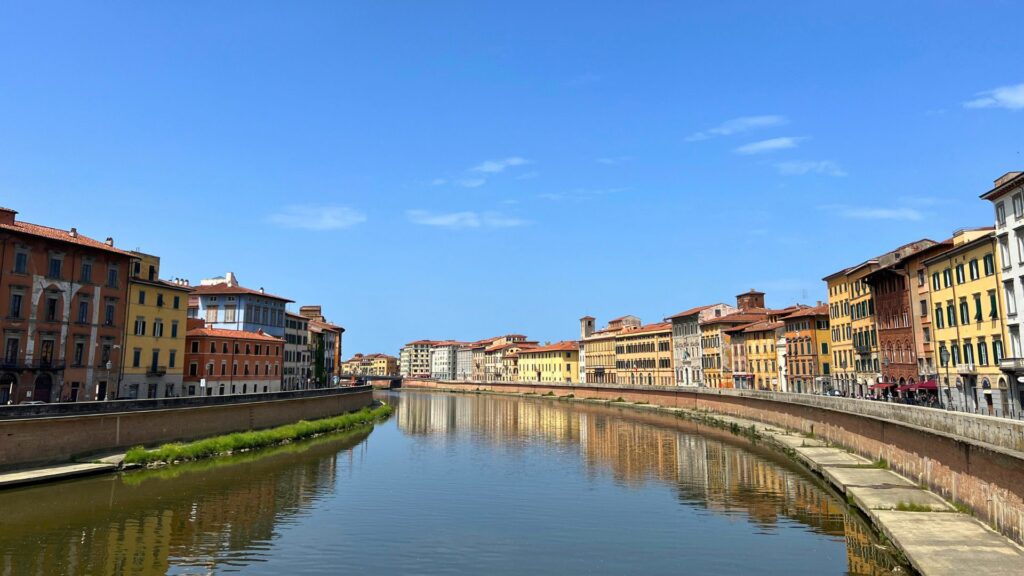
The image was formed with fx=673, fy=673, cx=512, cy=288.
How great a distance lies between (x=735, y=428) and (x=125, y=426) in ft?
170

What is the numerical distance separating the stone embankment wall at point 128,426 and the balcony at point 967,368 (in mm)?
54253

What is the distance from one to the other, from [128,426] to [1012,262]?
55.5m

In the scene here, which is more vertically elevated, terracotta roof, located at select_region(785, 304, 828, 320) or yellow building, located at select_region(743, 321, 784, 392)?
terracotta roof, located at select_region(785, 304, 828, 320)

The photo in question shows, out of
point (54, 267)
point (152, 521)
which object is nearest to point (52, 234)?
point (54, 267)

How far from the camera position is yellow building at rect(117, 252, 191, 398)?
57.7 m

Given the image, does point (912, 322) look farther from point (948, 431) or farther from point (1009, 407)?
point (948, 431)

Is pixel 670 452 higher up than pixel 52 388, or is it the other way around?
pixel 52 388

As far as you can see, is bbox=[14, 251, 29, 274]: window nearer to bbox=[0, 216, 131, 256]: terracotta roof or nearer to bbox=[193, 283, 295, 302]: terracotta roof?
bbox=[0, 216, 131, 256]: terracotta roof

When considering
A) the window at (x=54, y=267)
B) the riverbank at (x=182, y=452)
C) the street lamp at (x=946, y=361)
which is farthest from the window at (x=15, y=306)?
the street lamp at (x=946, y=361)

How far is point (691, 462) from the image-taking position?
154 feet

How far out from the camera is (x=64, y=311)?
1986 inches

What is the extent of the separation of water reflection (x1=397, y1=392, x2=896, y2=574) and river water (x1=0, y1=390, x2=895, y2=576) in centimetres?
20

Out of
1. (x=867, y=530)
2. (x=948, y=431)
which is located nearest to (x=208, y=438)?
(x=867, y=530)

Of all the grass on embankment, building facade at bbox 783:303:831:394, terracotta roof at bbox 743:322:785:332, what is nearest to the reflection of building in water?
the grass on embankment
